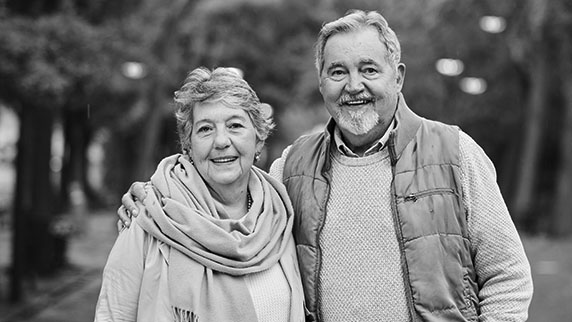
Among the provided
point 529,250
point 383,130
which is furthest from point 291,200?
point 529,250

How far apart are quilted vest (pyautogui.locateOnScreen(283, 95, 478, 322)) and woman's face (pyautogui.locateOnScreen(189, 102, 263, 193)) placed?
15.2 inches

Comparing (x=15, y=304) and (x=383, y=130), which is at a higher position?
(x=383, y=130)

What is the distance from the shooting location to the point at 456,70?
25.7 m

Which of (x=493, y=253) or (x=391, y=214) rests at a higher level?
(x=391, y=214)

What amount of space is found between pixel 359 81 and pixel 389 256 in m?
0.71

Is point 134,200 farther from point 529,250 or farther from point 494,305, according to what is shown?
point 529,250

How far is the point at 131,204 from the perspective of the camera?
3455 mm

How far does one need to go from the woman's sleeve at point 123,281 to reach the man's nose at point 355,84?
1023 millimetres

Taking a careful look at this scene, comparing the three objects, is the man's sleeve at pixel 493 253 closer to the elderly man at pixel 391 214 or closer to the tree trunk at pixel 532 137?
the elderly man at pixel 391 214

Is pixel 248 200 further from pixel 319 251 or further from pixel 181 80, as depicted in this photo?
pixel 181 80

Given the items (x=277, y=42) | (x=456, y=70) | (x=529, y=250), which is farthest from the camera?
(x=277, y=42)

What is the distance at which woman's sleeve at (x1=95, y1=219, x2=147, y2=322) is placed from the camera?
10.7ft

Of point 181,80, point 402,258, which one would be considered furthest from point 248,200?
point 181,80

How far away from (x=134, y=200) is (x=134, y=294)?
41 centimetres
